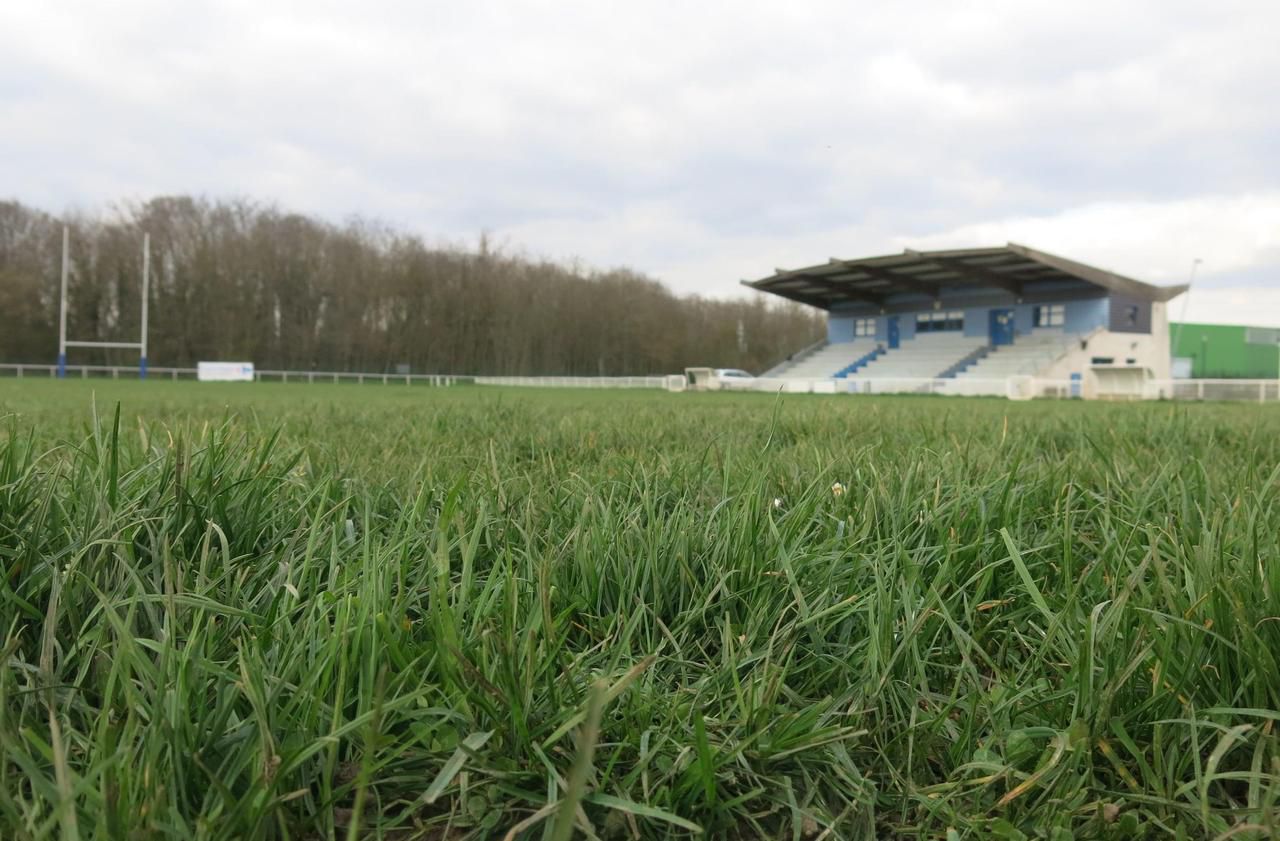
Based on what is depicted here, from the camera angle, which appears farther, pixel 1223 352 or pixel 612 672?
pixel 1223 352

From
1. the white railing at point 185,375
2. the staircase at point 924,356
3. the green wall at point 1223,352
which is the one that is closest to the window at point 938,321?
the staircase at point 924,356

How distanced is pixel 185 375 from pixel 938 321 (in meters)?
38.4

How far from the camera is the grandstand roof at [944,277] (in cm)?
2878

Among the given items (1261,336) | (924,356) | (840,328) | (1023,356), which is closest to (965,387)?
(1023,356)

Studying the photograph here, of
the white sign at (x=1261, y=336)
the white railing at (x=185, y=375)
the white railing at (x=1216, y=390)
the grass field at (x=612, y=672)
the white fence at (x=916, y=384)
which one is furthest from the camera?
the white sign at (x=1261, y=336)

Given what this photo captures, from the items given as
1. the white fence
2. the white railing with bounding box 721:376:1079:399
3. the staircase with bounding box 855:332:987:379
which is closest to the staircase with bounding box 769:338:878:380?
the staircase with bounding box 855:332:987:379

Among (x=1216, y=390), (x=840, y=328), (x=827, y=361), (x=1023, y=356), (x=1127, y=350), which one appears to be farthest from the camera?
(x=840, y=328)

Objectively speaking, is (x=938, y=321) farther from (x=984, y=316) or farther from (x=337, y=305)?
(x=337, y=305)

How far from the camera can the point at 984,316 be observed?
111 feet

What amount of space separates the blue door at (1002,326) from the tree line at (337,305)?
20.7 metres

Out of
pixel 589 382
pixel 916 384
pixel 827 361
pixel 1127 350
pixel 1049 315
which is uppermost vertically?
pixel 1049 315

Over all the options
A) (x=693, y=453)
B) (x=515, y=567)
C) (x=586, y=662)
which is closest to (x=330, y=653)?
Result: (x=586, y=662)

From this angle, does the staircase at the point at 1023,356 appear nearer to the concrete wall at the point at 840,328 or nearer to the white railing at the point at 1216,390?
the white railing at the point at 1216,390

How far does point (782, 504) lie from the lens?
1.63 meters
